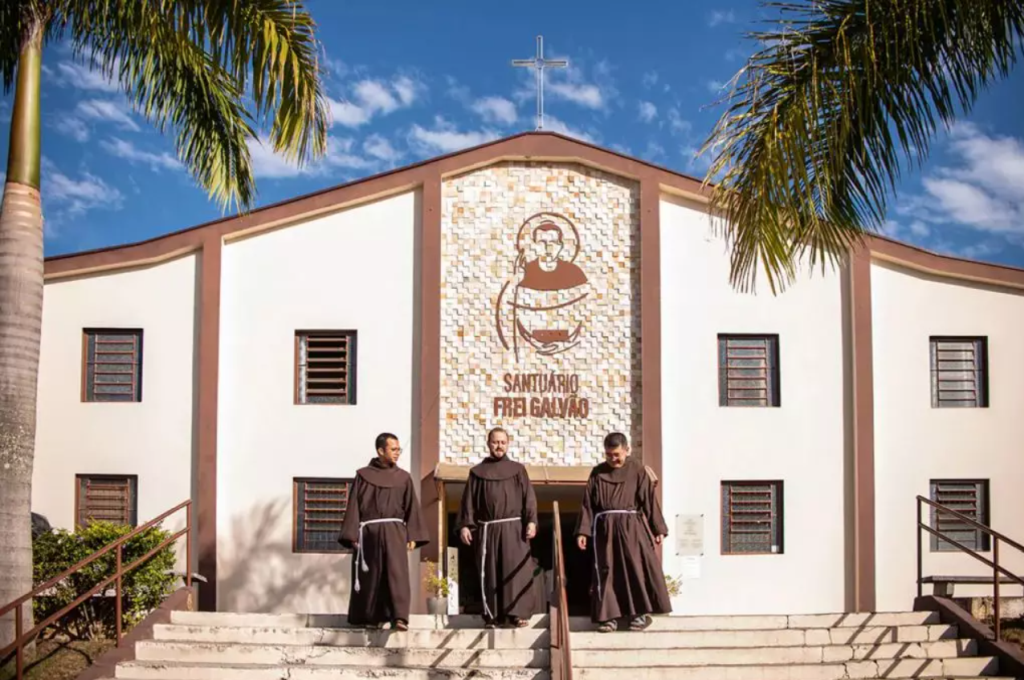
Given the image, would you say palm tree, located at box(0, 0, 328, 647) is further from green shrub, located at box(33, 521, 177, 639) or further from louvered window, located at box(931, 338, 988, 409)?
louvered window, located at box(931, 338, 988, 409)

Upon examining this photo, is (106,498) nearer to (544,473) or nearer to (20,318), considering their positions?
(20,318)

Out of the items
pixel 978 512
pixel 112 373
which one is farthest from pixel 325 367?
pixel 978 512

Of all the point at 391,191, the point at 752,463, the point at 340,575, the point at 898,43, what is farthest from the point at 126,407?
the point at 898,43

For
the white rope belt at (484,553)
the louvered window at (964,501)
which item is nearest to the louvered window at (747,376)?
the louvered window at (964,501)

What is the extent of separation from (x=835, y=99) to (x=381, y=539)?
17.5 feet

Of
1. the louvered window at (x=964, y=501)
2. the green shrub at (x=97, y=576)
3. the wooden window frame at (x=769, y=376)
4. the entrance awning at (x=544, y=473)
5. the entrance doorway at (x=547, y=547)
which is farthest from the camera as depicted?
the entrance doorway at (x=547, y=547)

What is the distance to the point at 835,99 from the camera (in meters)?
8.45

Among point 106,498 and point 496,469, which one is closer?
point 496,469

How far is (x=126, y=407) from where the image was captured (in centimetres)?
1442

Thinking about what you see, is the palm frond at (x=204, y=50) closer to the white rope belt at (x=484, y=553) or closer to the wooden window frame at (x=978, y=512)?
the white rope belt at (x=484, y=553)

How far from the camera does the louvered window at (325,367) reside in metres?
14.5

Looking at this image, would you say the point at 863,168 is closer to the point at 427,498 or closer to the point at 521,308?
the point at 521,308

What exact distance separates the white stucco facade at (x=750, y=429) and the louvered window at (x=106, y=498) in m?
6.83

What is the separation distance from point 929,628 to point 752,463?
4.56 m
